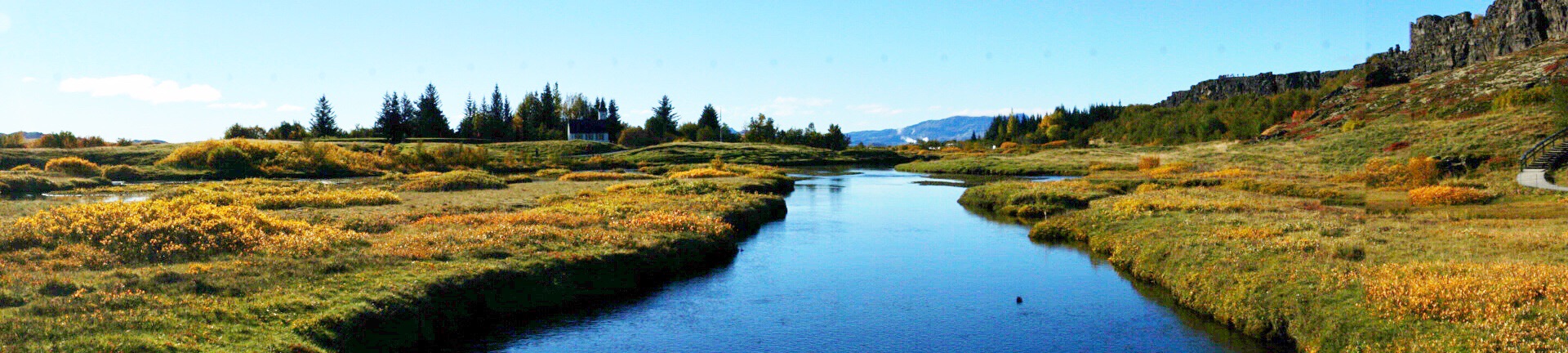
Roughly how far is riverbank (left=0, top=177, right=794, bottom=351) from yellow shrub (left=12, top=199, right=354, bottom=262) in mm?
73

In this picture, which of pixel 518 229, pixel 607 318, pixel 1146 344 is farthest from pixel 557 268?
pixel 1146 344

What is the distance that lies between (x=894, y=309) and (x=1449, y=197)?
1173 inches

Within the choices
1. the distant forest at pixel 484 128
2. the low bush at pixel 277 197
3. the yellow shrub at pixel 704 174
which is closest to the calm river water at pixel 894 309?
the low bush at pixel 277 197

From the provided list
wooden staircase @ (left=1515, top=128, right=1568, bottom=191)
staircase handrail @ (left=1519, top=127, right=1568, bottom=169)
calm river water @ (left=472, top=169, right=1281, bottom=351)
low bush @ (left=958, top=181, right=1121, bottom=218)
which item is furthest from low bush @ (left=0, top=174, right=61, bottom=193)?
staircase handrail @ (left=1519, top=127, right=1568, bottom=169)

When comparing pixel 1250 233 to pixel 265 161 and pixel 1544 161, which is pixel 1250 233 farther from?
pixel 265 161

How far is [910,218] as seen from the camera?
4997 centimetres

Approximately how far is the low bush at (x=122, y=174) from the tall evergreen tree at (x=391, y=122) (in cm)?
8238

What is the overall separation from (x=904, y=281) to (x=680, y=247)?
26.8 ft

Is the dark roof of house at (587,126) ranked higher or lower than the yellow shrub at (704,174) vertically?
higher

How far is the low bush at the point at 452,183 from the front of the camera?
55.9m

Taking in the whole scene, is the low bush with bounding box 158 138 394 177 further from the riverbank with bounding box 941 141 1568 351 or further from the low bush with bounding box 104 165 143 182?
the riverbank with bounding box 941 141 1568 351

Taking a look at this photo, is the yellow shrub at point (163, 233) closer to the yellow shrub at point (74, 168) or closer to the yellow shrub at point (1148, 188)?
the yellow shrub at point (1148, 188)

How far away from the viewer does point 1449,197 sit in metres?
39.1

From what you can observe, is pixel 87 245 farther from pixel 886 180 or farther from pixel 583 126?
pixel 583 126
